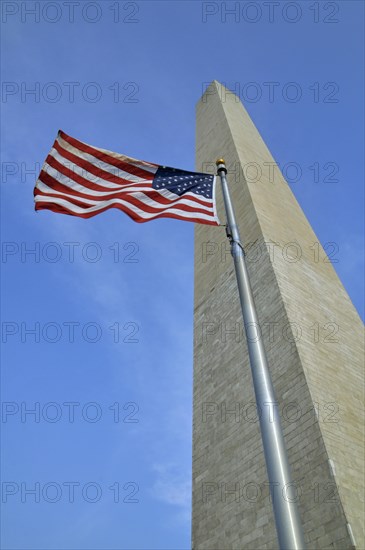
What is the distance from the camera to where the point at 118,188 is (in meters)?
8.62

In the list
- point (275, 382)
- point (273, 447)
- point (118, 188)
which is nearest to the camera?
point (273, 447)

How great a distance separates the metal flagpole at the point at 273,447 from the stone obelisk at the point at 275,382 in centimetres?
14

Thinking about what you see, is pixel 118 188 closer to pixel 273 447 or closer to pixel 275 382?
pixel 273 447

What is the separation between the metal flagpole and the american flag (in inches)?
72.1

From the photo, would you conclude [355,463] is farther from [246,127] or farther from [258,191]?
[246,127]

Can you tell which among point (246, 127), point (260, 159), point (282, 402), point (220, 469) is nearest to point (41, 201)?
point (282, 402)

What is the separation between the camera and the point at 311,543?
27.0 ft

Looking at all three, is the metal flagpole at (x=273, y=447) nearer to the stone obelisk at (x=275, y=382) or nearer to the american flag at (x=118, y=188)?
the stone obelisk at (x=275, y=382)

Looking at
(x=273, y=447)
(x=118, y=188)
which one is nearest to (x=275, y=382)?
(x=118, y=188)

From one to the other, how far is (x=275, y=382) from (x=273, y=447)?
619 centimetres

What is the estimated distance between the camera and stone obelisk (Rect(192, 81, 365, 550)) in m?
8.90

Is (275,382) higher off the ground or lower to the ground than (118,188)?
lower

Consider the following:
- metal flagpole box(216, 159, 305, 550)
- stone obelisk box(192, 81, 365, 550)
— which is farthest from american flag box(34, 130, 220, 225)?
stone obelisk box(192, 81, 365, 550)

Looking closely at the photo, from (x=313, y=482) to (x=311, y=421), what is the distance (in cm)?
113
